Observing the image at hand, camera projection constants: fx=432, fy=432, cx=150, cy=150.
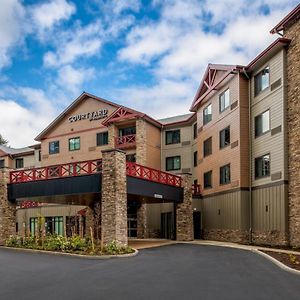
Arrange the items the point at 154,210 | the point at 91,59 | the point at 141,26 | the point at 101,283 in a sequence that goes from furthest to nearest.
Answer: the point at 154,210, the point at 91,59, the point at 141,26, the point at 101,283

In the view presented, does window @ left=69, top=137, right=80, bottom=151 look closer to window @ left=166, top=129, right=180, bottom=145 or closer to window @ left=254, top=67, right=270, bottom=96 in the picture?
window @ left=166, top=129, right=180, bottom=145

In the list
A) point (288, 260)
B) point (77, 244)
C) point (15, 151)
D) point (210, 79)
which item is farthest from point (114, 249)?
point (15, 151)

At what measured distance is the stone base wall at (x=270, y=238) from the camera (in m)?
23.8

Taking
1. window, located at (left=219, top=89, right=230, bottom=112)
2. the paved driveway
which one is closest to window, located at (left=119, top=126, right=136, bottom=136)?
window, located at (left=219, top=89, right=230, bottom=112)

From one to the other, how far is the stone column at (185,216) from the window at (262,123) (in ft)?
21.4

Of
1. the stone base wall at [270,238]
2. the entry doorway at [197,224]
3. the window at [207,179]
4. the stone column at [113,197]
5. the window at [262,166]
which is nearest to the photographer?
the stone column at [113,197]

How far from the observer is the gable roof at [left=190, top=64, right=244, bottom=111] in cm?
2910

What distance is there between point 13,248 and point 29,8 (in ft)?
50.5

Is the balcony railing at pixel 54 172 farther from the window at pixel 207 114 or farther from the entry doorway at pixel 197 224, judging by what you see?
the window at pixel 207 114

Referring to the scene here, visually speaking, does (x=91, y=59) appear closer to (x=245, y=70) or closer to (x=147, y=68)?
(x=147, y=68)

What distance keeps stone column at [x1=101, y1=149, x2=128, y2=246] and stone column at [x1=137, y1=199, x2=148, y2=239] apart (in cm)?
1322

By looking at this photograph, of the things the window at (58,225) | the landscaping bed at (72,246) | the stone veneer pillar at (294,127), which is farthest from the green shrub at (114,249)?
the window at (58,225)

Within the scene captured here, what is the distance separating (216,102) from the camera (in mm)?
32281

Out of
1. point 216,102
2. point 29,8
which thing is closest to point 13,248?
point 29,8
